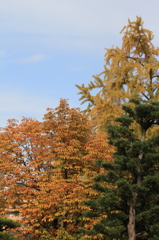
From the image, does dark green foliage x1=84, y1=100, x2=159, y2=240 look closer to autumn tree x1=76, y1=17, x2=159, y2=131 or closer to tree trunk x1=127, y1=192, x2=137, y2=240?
tree trunk x1=127, y1=192, x2=137, y2=240

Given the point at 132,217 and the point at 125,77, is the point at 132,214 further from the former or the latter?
the point at 125,77

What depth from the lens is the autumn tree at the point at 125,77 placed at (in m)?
18.4

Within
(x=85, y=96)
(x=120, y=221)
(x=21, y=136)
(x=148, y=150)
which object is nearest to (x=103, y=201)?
(x=120, y=221)

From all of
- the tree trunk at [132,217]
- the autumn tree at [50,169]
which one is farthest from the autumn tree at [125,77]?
the tree trunk at [132,217]

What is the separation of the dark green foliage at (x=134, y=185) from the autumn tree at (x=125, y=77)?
219 inches

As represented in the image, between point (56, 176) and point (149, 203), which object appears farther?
point (56, 176)

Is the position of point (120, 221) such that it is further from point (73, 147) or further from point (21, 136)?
point (21, 136)

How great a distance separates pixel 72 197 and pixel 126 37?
1330 cm

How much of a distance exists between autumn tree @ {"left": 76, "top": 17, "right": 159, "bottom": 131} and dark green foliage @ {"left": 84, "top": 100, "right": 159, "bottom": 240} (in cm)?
555

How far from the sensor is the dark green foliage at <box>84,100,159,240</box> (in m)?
11.4

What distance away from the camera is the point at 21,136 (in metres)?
17.5

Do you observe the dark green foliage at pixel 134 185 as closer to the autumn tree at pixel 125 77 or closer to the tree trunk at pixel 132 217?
the tree trunk at pixel 132 217

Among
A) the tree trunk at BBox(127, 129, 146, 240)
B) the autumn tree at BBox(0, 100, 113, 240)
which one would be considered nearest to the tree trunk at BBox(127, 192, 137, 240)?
the tree trunk at BBox(127, 129, 146, 240)

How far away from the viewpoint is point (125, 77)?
20.7 m
